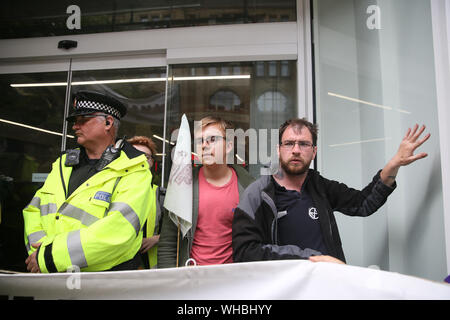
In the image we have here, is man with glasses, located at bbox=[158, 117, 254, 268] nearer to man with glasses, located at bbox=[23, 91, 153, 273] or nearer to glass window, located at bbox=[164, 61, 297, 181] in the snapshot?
man with glasses, located at bbox=[23, 91, 153, 273]

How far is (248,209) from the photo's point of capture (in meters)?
1.67

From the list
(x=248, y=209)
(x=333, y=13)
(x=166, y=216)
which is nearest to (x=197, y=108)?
(x=333, y=13)

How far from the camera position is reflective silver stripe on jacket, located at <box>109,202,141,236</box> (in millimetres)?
1674

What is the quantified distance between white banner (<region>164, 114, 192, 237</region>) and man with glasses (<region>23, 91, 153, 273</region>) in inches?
5.4

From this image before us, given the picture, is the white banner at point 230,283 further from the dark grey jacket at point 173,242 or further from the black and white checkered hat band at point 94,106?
the black and white checkered hat band at point 94,106

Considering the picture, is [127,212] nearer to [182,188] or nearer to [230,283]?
[182,188]

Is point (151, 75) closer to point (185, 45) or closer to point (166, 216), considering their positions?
point (185, 45)

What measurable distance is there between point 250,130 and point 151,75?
52.9 inches

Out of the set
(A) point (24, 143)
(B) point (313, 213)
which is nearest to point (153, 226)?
(B) point (313, 213)

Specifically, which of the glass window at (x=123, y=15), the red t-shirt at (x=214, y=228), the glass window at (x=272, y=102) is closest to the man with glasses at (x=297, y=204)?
the red t-shirt at (x=214, y=228)

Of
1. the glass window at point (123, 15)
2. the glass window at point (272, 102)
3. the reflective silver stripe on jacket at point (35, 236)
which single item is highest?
the glass window at point (123, 15)

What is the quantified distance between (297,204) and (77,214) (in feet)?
3.81

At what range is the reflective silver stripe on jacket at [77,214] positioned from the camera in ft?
5.67

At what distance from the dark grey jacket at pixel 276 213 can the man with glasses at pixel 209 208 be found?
7.7 inches
